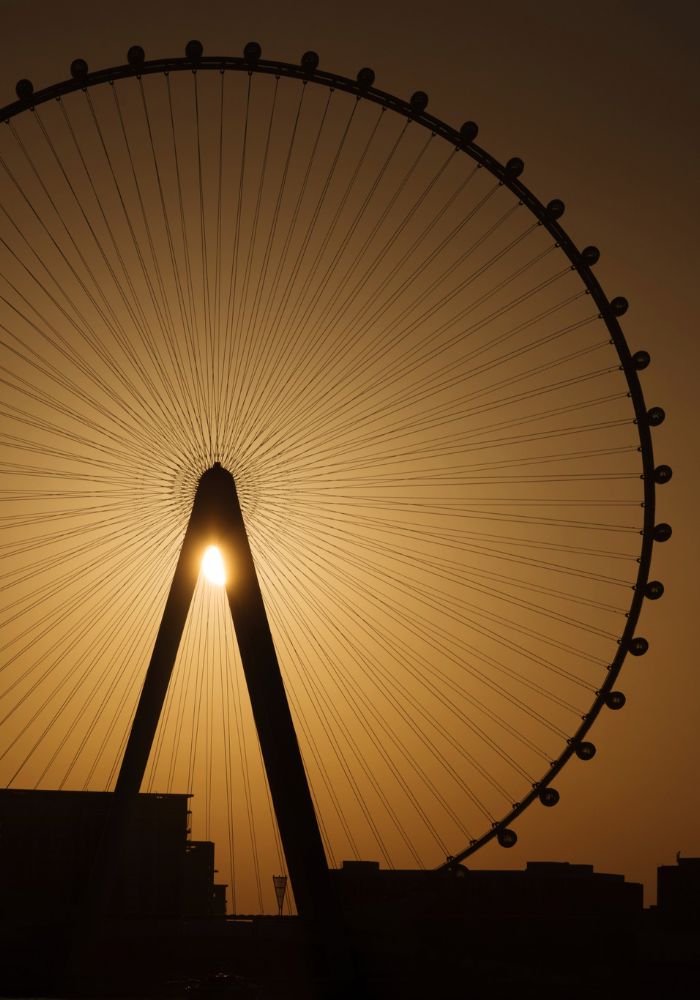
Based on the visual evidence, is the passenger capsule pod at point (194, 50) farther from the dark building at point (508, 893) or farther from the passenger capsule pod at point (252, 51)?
the dark building at point (508, 893)

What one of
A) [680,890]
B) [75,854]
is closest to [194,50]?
Result: [75,854]

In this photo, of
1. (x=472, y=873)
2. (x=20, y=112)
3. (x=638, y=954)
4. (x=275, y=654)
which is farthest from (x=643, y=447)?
(x=472, y=873)

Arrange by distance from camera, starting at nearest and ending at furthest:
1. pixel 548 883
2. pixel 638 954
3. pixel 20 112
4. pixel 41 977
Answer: pixel 20 112
pixel 41 977
pixel 638 954
pixel 548 883

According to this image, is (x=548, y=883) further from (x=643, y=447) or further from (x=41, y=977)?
(x=643, y=447)

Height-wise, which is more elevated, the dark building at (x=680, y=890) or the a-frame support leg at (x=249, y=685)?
the dark building at (x=680, y=890)

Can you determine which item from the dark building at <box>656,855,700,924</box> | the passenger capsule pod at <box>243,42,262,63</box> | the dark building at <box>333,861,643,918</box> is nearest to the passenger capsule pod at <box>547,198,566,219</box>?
the passenger capsule pod at <box>243,42,262,63</box>

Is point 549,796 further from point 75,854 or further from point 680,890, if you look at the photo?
point 680,890

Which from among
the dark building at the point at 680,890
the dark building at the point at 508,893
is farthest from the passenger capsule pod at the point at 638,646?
the dark building at the point at 680,890

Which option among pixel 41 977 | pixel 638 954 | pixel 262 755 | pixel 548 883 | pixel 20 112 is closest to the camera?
pixel 262 755
